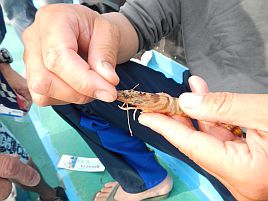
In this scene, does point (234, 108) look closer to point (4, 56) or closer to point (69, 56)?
point (69, 56)

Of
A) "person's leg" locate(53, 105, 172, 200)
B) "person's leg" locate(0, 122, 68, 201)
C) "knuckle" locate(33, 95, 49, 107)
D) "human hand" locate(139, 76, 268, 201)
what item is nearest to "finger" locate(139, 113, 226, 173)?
"human hand" locate(139, 76, 268, 201)

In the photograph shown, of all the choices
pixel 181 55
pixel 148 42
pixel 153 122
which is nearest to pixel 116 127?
pixel 148 42

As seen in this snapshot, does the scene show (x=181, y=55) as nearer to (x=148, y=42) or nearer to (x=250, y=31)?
(x=148, y=42)

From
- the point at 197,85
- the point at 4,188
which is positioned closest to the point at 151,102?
the point at 197,85

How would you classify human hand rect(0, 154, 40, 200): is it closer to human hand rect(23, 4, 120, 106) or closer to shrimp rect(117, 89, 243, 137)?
human hand rect(23, 4, 120, 106)

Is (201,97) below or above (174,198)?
above

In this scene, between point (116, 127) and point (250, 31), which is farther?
point (116, 127)

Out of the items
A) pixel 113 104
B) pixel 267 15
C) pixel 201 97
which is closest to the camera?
pixel 201 97
